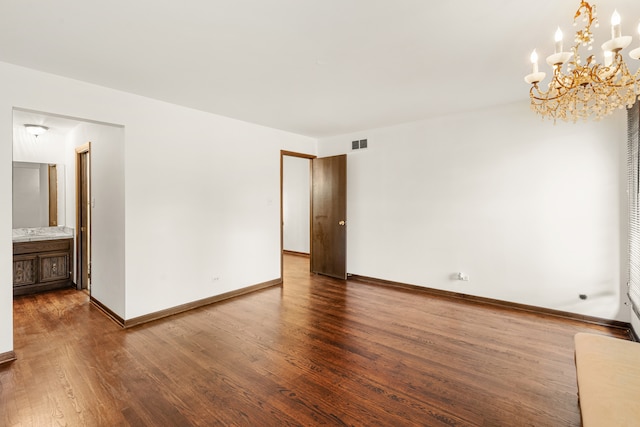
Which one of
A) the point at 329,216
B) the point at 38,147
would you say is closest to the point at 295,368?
the point at 329,216

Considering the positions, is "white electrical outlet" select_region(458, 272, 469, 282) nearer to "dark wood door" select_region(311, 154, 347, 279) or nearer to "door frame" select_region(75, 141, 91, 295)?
"dark wood door" select_region(311, 154, 347, 279)

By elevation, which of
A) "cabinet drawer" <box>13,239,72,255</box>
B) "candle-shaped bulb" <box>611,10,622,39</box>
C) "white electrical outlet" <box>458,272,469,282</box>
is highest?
"candle-shaped bulb" <box>611,10,622,39</box>

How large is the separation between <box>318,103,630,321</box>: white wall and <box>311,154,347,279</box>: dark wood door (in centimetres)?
26

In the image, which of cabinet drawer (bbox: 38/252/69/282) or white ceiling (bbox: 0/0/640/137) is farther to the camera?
cabinet drawer (bbox: 38/252/69/282)

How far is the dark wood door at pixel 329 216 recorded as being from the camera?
548 cm

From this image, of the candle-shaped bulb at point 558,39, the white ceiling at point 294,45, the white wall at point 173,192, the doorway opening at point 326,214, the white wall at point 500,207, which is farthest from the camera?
the doorway opening at point 326,214

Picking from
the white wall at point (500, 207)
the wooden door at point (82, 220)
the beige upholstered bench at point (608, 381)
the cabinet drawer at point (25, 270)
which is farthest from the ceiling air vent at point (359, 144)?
the cabinet drawer at point (25, 270)

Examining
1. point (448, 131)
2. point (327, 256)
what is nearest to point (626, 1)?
point (448, 131)

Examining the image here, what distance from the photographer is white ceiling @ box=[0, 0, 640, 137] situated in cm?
195

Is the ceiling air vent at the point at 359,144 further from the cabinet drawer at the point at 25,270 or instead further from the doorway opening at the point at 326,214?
the cabinet drawer at the point at 25,270

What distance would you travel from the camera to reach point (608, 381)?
5.24 ft

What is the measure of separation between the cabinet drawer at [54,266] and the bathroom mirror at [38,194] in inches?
32.4

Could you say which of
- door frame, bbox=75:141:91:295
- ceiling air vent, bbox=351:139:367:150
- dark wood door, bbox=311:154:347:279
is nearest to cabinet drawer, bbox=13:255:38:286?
door frame, bbox=75:141:91:295

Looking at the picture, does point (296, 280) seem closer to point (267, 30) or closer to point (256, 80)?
point (256, 80)
